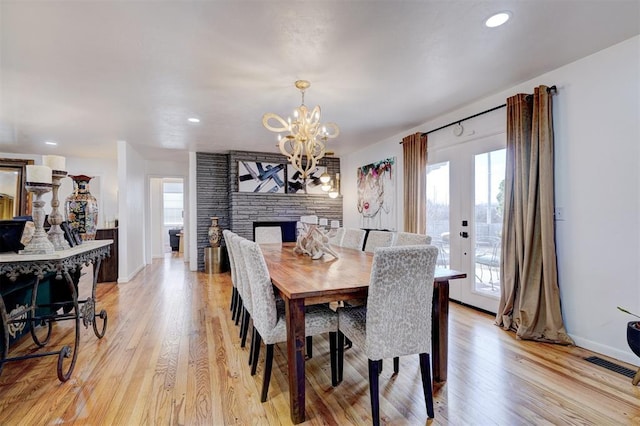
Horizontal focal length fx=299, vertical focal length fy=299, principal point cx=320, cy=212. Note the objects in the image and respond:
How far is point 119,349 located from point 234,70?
8.62ft

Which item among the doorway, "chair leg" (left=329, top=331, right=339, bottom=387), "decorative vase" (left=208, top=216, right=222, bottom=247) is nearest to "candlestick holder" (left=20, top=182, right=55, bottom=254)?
"chair leg" (left=329, top=331, right=339, bottom=387)

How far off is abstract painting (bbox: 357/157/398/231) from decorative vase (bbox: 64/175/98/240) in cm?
402

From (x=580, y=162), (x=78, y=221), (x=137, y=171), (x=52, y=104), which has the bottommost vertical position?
(x=78, y=221)

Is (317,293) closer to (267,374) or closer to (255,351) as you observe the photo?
(267,374)

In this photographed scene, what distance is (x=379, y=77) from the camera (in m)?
2.79

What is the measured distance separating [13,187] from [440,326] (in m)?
7.85

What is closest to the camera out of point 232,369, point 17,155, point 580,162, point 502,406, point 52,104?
point 502,406

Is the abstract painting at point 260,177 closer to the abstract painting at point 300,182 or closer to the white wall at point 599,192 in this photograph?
the abstract painting at point 300,182

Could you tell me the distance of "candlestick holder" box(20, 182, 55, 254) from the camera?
2.07 meters

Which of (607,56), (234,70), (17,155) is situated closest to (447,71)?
(607,56)

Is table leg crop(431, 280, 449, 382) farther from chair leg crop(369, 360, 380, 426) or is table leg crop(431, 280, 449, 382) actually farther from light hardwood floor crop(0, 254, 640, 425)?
chair leg crop(369, 360, 380, 426)

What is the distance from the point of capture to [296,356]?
5.43 feet

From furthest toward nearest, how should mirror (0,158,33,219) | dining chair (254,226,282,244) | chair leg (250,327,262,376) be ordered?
mirror (0,158,33,219) < dining chair (254,226,282,244) < chair leg (250,327,262,376)

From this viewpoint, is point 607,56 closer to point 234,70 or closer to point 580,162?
point 580,162
